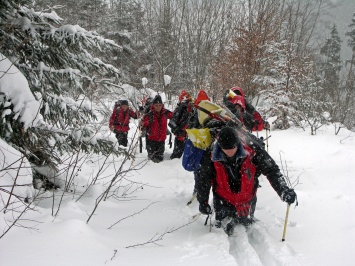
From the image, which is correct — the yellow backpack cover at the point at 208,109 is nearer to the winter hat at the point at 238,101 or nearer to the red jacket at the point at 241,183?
the red jacket at the point at 241,183

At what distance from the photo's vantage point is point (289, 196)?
3.58 meters

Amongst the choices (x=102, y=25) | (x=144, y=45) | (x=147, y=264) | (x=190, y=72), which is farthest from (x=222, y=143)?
(x=102, y=25)

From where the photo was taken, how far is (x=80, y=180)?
5.62 m

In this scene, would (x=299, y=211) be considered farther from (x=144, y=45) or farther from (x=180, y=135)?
(x=144, y=45)

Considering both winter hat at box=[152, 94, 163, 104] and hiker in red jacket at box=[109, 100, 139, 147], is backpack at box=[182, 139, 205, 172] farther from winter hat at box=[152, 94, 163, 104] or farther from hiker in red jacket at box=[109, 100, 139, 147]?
hiker in red jacket at box=[109, 100, 139, 147]

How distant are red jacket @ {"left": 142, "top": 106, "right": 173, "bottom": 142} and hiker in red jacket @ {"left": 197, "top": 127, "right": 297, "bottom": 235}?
13.9 ft

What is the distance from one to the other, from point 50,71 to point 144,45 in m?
20.1

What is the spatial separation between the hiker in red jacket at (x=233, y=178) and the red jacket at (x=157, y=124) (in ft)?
13.9

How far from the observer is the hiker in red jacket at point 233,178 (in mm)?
3725

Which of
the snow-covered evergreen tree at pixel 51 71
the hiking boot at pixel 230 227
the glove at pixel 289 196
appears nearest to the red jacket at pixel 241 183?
the hiking boot at pixel 230 227

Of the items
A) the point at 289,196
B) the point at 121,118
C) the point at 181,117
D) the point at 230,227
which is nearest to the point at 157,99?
the point at 181,117

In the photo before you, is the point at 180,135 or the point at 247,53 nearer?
the point at 180,135

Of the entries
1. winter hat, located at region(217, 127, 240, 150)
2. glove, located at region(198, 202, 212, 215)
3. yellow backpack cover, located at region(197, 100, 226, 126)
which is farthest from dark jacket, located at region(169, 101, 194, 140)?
winter hat, located at region(217, 127, 240, 150)

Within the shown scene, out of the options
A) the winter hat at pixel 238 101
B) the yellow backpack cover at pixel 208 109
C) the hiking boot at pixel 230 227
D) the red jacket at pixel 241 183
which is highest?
the winter hat at pixel 238 101
